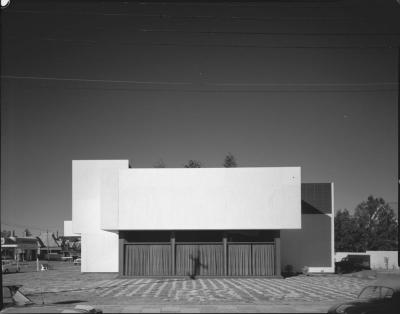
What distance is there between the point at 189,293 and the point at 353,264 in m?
31.2

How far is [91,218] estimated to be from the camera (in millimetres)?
49156

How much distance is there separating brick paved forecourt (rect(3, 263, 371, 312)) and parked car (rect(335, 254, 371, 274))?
1531cm

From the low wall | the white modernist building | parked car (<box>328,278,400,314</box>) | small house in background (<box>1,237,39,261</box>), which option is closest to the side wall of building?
the white modernist building

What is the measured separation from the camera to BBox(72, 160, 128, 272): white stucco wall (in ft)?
159

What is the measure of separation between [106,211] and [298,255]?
18927 mm

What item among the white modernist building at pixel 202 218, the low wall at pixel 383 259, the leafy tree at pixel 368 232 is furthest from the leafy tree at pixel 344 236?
the white modernist building at pixel 202 218

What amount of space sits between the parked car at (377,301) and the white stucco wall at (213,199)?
66.4 ft

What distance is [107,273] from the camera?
47.7 metres

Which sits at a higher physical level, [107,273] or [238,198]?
[238,198]

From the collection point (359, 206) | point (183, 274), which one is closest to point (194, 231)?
point (183, 274)

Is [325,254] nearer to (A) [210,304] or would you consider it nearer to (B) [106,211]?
(B) [106,211]

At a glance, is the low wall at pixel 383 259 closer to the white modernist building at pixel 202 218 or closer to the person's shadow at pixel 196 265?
the white modernist building at pixel 202 218

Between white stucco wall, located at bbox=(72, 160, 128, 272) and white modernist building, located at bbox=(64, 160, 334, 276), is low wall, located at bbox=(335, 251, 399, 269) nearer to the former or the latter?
white modernist building, located at bbox=(64, 160, 334, 276)

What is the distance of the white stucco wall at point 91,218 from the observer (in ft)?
159
